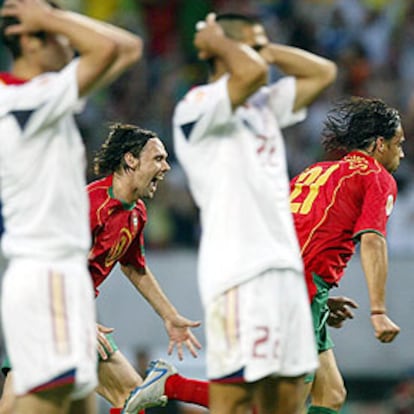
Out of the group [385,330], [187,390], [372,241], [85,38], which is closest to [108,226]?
[187,390]

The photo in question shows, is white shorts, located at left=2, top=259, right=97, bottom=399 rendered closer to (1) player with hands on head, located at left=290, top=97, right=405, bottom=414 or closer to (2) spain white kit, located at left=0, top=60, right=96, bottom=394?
(2) spain white kit, located at left=0, top=60, right=96, bottom=394

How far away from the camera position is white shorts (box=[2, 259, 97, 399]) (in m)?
5.14

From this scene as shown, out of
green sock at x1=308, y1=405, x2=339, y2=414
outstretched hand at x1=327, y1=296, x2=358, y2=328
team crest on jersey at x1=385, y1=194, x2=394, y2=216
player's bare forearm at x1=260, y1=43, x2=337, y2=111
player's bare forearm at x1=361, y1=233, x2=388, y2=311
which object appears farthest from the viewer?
outstretched hand at x1=327, y1=296, x2=358, y2=328

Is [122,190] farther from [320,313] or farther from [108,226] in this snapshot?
[320,313]

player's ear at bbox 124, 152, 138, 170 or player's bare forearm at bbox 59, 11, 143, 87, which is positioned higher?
player's bare forearm at bbox 59, 11, 143, 87

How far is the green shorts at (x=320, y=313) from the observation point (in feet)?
23.5

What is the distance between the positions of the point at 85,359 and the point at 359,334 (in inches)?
252

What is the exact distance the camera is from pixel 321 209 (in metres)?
7.14

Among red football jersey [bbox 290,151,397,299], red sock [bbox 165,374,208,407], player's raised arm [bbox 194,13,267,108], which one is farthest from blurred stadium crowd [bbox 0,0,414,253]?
player's raised arm [bbox 194,13,267,108]

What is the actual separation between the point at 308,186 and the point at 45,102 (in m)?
2.49

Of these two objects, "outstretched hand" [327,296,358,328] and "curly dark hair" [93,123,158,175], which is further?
"outstretched hand" [327,296,358,328]

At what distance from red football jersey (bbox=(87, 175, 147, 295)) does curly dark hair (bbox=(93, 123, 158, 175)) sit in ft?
0.28

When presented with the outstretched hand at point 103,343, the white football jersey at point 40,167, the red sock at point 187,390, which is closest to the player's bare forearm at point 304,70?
the white football jersey at point 40,167

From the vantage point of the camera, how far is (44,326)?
16.9ft
